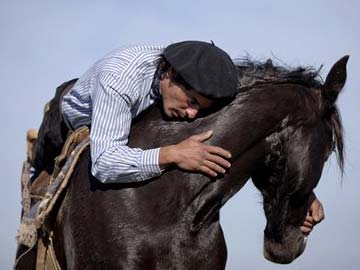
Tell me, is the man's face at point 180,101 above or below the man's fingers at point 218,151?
above

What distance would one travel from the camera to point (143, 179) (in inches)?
161

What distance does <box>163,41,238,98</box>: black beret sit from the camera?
4.11 metres

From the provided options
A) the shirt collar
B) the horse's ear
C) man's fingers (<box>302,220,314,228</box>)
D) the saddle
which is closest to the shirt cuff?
the shirt collar

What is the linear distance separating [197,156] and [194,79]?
43 centimetres

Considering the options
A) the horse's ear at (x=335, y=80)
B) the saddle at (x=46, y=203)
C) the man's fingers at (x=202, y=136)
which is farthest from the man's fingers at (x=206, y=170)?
the horse's ear at (x=335, y=80)

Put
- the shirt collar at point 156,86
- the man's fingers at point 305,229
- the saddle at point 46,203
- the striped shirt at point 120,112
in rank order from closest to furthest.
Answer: the striped shirt at point 120,112, the shirt collar at point 156,86, the saddle at point 46,203, the man's fingers at point 305,229

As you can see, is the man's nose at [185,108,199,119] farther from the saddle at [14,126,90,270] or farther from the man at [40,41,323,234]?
the saddle at [14,126,90,270]

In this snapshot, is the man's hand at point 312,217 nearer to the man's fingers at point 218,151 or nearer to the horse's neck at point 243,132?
the horse's neck at point 243,132

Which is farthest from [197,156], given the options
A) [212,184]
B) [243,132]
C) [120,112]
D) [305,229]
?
[305,229]

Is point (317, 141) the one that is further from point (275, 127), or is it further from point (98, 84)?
point (98, 84)

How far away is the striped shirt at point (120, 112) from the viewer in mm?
4020

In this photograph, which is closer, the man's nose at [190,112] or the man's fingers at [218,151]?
the man's fingers at [218,151]

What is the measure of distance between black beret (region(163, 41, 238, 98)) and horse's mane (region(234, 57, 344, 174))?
0.57ft

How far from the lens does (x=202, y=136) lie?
4148mm
